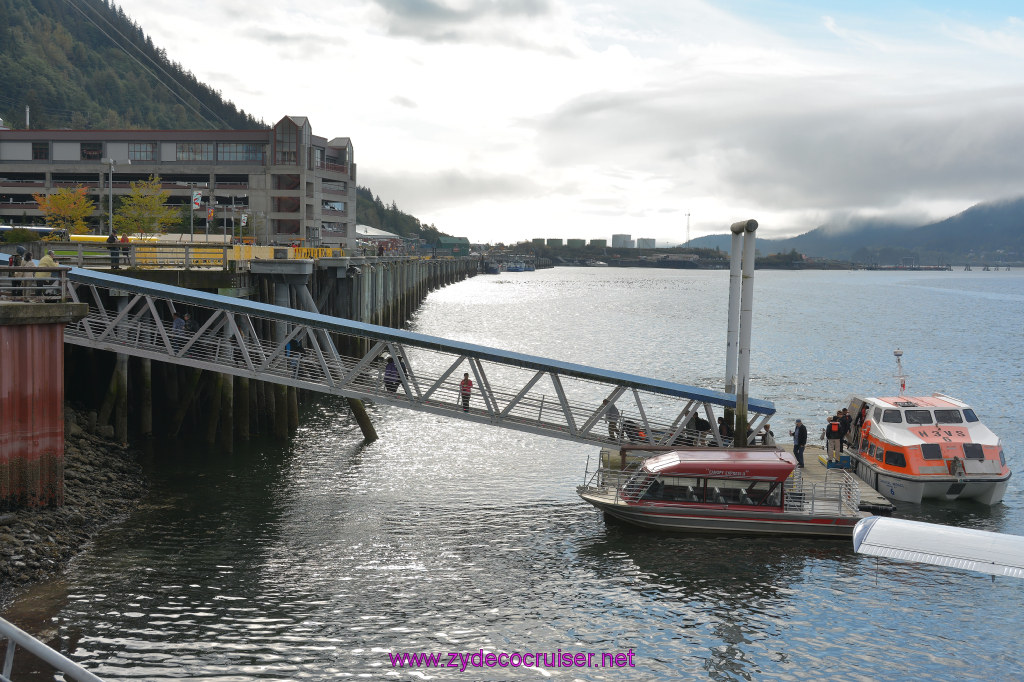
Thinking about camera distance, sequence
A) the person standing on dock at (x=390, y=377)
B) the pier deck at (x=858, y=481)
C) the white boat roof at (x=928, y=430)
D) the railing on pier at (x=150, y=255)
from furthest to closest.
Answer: the railing on pier at (x=150, y=255) → the person standing on dock at (x=390, y=377) → the white boat roof at (x=928, y=430) → the pier deck at (x=858, y=481)

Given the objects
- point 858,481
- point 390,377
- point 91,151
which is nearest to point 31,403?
point 390,377

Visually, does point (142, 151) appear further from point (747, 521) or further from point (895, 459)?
point (747, 521)

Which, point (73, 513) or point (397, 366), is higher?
point (397, 366)

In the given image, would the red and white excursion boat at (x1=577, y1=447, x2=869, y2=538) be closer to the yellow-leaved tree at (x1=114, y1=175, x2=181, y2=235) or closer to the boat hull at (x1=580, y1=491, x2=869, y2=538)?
the boat hull at (x1=580, y1=491, x2=869, y2=538)

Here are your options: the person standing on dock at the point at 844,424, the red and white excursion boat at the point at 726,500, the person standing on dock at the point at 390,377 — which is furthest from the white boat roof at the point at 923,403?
the person standing on dock at the point at 390,377

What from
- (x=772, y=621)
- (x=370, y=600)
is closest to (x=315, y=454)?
(x=370, y=600)

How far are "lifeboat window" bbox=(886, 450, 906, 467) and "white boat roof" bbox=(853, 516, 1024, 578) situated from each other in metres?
11.5

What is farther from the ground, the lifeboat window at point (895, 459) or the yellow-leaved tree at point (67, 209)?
the yellow-leaved tree at point (67, 209)

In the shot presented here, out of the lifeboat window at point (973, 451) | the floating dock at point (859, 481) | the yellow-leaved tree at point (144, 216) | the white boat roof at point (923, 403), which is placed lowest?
the floating dock at point (859, 481)

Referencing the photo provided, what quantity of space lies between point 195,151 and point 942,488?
114 metres

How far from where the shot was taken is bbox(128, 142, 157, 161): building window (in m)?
122

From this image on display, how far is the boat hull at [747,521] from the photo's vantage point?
85.9 feet

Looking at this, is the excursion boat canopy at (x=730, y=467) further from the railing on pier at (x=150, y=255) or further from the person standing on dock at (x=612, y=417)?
the railing on pier at (x=150, y=255)

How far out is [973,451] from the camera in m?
30.6
